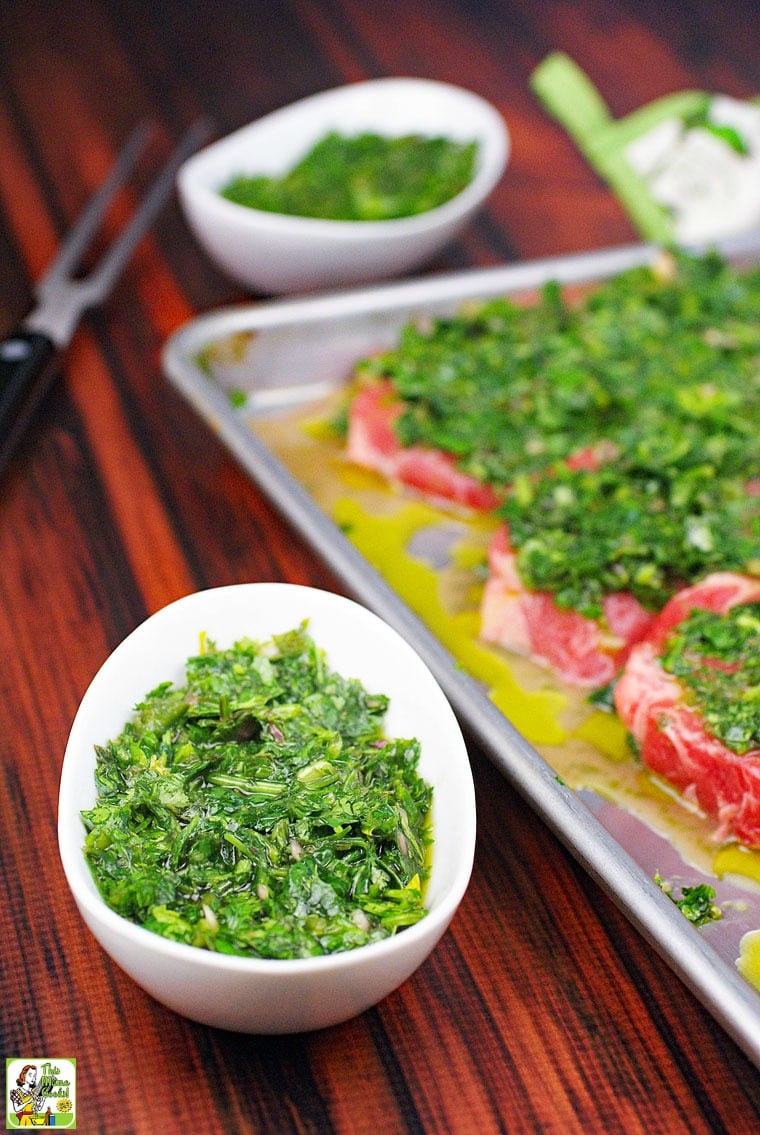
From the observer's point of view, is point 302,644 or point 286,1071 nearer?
point 286,1071

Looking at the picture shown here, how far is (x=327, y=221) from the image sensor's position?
357 cm

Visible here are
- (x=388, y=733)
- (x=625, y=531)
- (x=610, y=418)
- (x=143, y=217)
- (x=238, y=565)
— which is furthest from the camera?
(x=143, y=217)

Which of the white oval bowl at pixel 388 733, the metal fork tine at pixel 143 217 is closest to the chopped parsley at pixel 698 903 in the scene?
the white oval bowl at pixel 388 733

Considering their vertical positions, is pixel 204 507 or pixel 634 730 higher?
pixel 204 507

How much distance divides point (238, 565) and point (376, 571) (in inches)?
19.6

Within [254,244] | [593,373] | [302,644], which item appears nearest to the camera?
[302,644]

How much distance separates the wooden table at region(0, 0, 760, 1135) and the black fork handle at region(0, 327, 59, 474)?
58 millimetres

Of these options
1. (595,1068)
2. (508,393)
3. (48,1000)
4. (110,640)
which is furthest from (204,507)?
(595,1068)

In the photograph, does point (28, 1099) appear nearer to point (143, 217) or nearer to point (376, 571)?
point (376, 571)

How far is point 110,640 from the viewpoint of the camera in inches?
105

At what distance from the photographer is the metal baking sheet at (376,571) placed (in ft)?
6.22

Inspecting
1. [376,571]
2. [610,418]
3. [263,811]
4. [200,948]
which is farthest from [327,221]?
[200,948]

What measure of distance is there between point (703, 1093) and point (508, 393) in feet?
6.29

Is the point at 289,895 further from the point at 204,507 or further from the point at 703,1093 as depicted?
the point at 204,507
